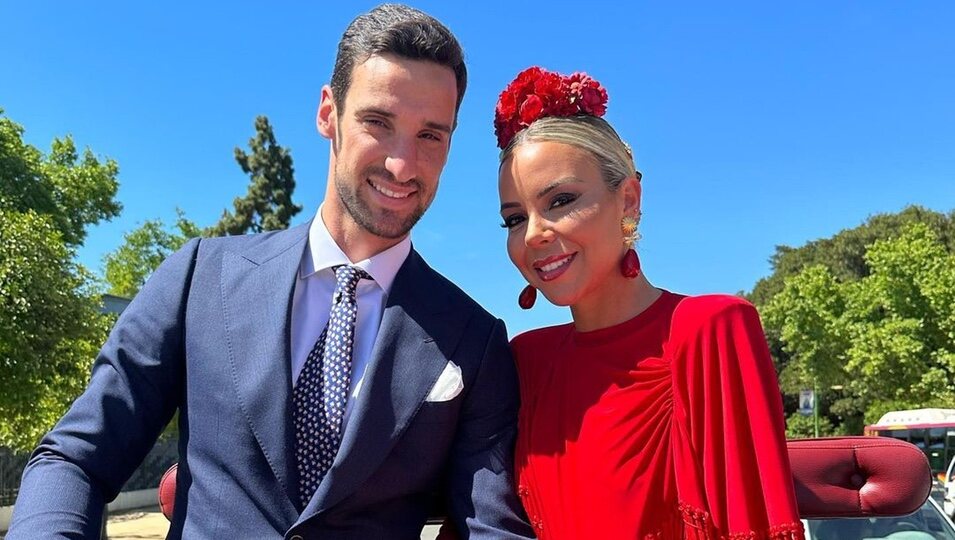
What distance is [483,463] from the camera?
2.33 meters

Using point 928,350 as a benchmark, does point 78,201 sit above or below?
above

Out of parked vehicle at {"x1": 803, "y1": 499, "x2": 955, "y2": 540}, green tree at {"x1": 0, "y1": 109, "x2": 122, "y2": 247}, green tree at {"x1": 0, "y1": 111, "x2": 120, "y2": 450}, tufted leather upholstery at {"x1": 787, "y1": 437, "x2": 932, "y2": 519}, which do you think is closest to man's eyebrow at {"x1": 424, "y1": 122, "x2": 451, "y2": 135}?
tufted leather upholstery at {"x1": 787, "y1": 437, "x2": 932, "y2": 519}

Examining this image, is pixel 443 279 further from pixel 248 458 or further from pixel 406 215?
pixel 248 458

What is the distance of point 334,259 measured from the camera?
2.35m

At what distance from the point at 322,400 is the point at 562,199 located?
0.82 m

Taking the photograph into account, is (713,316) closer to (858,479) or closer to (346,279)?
(858,479)

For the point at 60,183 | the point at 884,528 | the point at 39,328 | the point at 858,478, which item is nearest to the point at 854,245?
the point at 60,183

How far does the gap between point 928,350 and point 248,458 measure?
27173 mm

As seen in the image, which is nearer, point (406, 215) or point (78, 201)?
point (406, 215)

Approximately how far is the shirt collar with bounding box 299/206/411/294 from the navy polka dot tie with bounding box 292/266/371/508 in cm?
15

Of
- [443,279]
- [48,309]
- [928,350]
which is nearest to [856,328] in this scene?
[928,350]

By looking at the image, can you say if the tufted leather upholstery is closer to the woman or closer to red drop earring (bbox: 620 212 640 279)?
the woman

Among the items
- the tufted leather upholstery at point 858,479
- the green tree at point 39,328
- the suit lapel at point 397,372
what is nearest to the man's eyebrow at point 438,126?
the suit lapel at point 397,372

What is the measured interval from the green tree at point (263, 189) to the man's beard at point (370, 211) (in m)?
27.0
